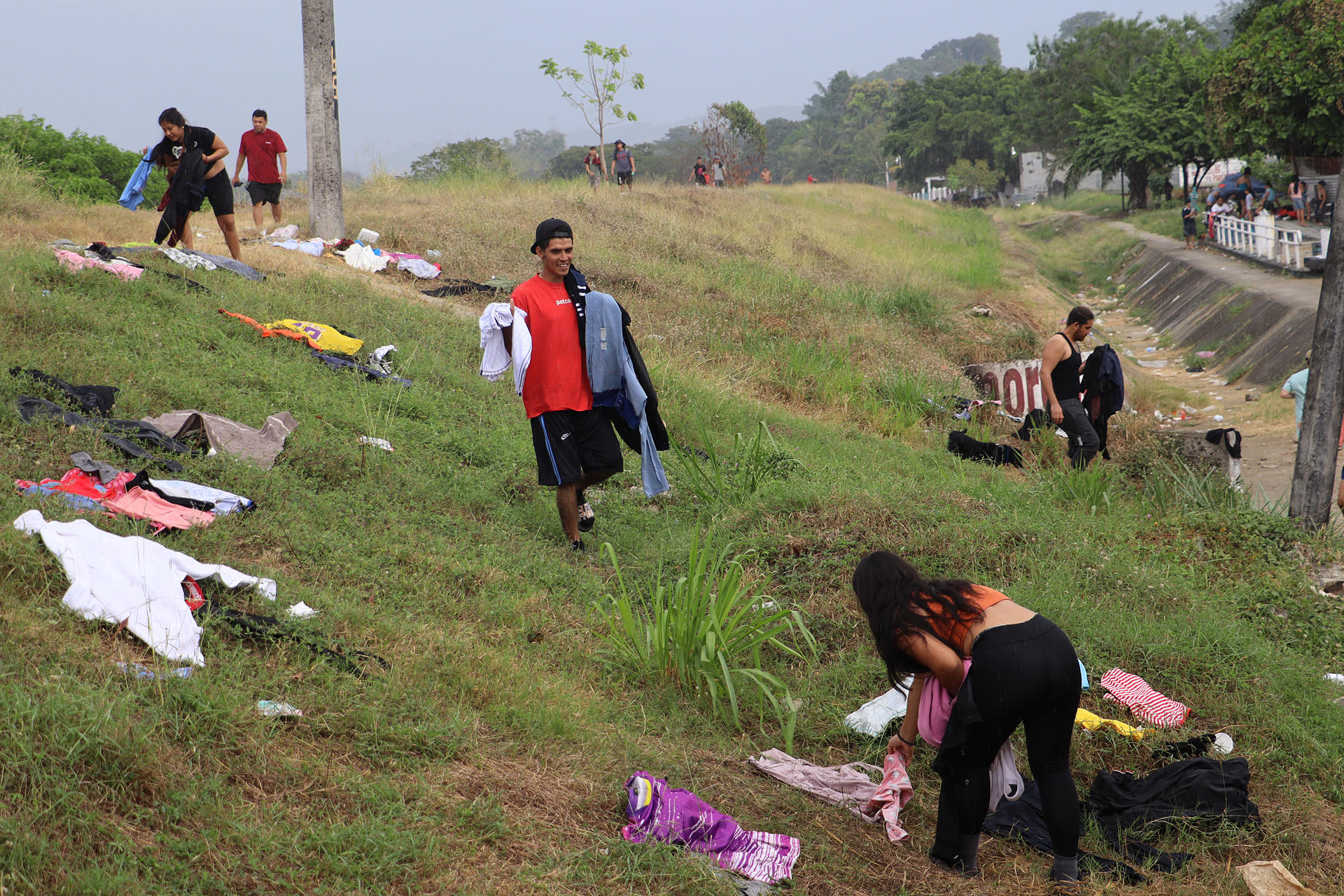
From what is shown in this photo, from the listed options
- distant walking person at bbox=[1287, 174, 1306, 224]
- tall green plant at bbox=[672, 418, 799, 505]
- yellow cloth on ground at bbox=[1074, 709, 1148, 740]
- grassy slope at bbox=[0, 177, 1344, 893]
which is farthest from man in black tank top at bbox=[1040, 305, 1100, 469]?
distant walking person at bbox=[1287, 174, 1306, 224]

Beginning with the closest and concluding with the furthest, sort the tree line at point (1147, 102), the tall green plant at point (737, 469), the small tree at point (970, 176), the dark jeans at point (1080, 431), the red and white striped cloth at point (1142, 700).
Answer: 1. the red and white striped cloth at point (1142, 700)
2. the tall green plant at point (737, 469)
3. the dark jeans at point (1080, 431)
4. the tree line at point (1147, 102)
5. the small tree at point (970, 176)

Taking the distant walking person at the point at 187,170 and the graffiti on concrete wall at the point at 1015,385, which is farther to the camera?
the graffiti on concrete wall at the point at 1015,385

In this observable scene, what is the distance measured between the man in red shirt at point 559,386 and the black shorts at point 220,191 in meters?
5.09

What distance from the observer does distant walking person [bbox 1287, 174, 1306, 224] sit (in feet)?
73.9

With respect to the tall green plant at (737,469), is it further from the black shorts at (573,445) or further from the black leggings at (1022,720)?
the black leggings at (1022,720)

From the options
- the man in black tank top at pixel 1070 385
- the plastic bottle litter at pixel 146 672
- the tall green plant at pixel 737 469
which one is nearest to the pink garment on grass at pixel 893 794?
the plastic bottle litter at pixel 146 672

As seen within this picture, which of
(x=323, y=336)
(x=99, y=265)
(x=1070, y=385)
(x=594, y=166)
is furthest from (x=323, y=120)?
(x=594, y=166)

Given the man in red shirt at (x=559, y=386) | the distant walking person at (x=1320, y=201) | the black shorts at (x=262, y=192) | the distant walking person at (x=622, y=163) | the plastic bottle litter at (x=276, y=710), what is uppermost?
the distant walking person at (x=622, y=163)

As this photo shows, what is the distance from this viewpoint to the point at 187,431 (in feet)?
17.0

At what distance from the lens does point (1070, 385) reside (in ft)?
24.1

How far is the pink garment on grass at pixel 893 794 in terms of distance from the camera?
3145 mm

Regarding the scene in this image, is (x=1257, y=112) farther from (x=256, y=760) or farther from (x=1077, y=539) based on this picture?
(x=256, y=760)

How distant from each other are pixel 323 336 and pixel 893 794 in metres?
5.78

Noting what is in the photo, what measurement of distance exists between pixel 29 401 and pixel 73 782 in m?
3.33
